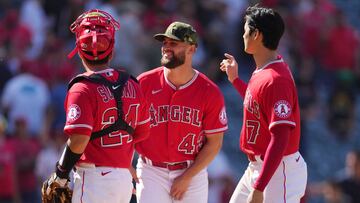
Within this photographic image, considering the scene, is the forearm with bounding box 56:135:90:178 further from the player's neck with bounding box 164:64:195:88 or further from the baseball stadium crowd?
the baseball stadium crowd

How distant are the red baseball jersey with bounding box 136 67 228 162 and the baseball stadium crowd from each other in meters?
4.77

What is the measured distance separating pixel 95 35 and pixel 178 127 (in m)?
1.34

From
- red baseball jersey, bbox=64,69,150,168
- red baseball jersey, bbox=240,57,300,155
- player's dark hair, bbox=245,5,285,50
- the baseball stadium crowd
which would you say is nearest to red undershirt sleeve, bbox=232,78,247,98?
red baseball jersey, bbox=240,57,300,155

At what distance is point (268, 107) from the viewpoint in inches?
311

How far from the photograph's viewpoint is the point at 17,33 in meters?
15.3

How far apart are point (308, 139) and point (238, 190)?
8.58 meters

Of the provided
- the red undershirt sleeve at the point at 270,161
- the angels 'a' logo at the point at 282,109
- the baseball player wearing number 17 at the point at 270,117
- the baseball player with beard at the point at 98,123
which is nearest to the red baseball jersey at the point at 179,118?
the baseball player wearing number 17 at the point at 270,117

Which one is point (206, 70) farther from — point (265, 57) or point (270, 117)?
point (270, 117)

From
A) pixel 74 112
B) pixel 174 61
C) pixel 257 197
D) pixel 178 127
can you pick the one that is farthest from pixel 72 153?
pixel 174 61

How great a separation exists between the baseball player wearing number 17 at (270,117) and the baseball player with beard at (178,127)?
582mm

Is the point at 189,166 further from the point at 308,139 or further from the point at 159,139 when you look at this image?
the point at 308,139

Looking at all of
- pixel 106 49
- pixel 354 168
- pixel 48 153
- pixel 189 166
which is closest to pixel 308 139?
pixel 354 168

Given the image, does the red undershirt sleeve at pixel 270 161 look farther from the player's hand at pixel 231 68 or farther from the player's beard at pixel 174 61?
the player's beard at pixel 174 61

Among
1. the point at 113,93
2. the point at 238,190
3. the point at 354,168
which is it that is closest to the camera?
the point at 113,93
